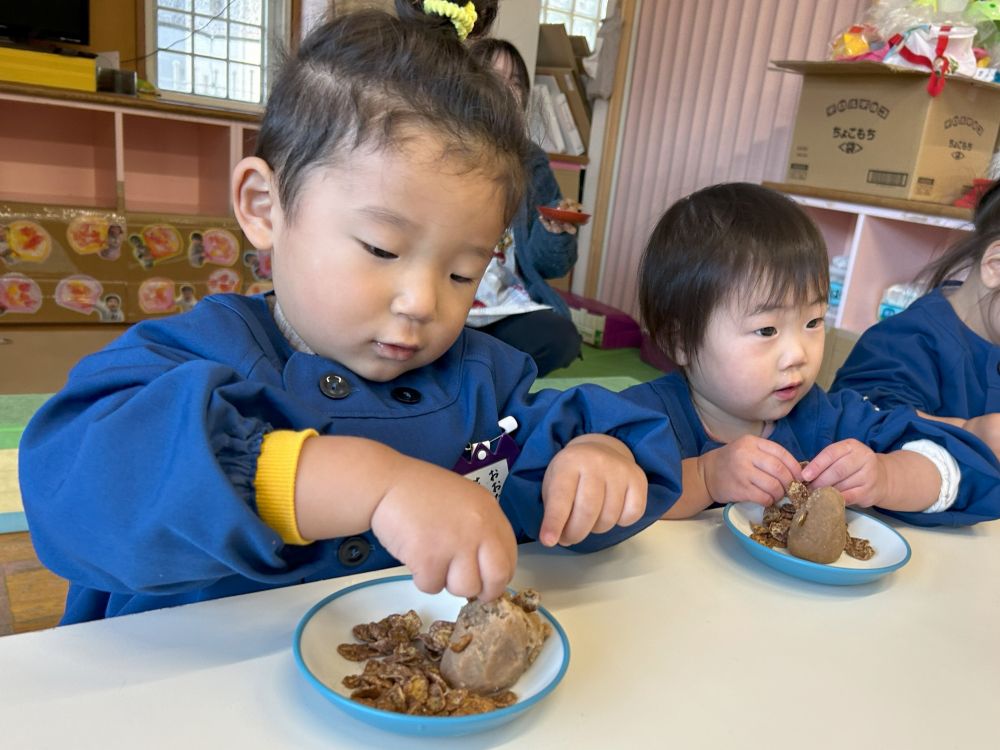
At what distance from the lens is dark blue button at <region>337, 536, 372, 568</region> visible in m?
0.66

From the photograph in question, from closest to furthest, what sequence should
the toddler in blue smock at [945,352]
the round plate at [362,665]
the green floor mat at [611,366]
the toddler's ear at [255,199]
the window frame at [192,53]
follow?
the round plate at [362,665]
the toddler's ear at [255,199]
the toddler in blue smock at [945,352]
the window frame at [192,53]
the green floor mat at [611,366]

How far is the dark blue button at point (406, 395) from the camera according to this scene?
73 cm

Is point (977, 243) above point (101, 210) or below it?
above

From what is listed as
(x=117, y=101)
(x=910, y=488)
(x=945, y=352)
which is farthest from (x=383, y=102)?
(x=117, y=101)

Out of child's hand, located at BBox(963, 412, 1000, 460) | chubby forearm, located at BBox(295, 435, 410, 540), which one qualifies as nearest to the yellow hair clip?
chubby forearm, located at BBox(295, 435, 410, 540)

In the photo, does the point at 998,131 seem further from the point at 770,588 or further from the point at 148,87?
the point at 148,87

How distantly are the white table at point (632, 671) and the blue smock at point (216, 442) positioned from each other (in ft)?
0.13

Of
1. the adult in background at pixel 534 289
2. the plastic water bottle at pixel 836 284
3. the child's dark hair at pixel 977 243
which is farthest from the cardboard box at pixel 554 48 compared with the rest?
the child's dark hair at pixel 977 243

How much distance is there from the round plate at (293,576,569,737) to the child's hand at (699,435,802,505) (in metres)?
0.32

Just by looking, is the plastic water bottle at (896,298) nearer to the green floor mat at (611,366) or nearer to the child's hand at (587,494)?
the green floor mat at (611,366)

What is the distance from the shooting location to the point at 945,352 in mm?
1265

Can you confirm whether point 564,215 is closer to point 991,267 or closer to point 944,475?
point 991,267

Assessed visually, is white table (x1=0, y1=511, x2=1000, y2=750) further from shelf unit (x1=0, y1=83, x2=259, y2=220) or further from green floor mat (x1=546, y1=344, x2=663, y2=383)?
shelf unit (x1=0, y1=83, x2=259, y2=220)

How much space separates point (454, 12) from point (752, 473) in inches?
20.3
